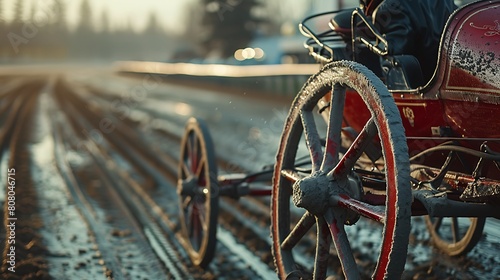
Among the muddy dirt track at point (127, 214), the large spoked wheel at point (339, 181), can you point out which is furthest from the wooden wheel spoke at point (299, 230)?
the muddy dirt track at point (127, 214)

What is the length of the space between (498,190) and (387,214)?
60 cm

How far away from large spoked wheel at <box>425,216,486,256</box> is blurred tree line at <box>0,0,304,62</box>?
7265 millimetres

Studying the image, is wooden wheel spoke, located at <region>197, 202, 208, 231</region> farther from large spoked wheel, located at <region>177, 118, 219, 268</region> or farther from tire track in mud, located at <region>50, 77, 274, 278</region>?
tire track in mud, located at <region>50, 77, 274, 278</region>

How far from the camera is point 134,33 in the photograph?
174125 mm

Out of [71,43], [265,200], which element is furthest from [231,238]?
[71,43]

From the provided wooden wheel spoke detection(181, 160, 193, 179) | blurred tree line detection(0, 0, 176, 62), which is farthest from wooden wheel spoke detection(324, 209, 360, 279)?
blurred tree line detection(0, 0, 176, 62)

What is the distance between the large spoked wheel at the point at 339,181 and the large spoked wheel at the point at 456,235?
109 centimetres

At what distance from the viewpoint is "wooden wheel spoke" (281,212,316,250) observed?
3930 millimetres

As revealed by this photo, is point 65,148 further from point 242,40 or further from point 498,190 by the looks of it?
point 242,40

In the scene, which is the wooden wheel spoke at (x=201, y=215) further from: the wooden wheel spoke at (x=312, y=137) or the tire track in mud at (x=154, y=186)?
the wooden wheel spoke at (x=312, y=137)

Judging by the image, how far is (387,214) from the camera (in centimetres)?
306

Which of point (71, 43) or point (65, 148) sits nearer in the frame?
point (65, 148)

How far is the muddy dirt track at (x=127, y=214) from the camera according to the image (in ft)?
17.9

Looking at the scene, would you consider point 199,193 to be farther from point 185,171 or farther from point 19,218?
point 19,218
